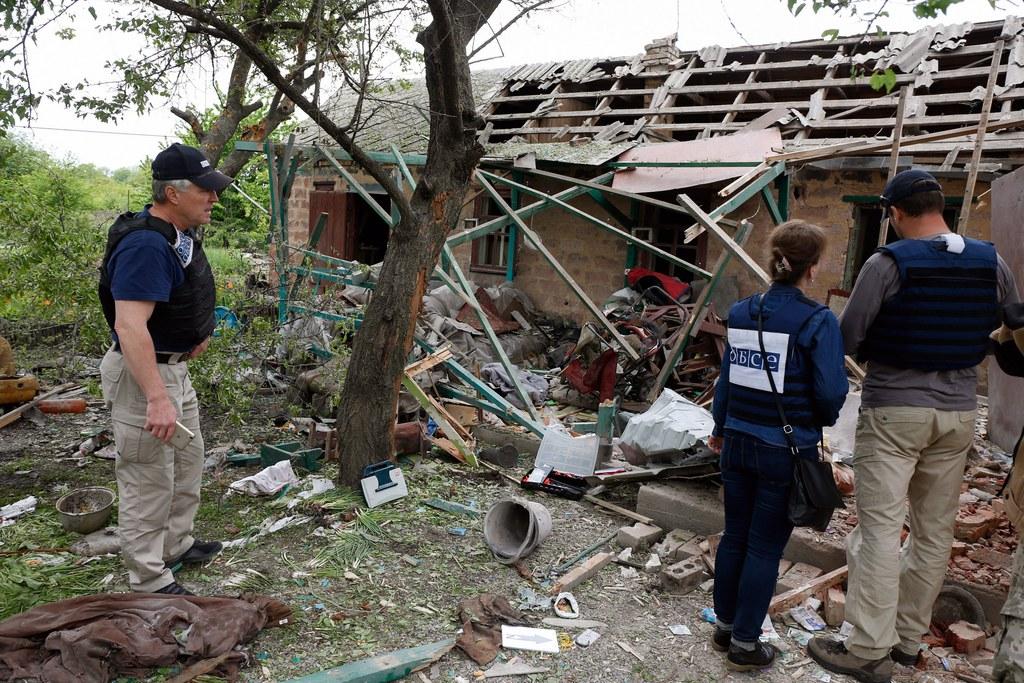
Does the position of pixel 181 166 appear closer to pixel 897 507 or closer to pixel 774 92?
pixel 897 507

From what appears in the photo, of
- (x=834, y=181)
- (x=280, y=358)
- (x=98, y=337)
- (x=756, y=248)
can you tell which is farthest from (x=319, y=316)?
(x=834, y=181)

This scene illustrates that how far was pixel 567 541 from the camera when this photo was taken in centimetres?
443

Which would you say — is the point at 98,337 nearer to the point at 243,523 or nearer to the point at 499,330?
the point at 243,523

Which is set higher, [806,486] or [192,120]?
[192,120]

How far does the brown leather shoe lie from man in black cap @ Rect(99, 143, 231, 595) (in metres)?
2.86

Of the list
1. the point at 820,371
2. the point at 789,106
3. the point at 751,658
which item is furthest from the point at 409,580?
the point at 789,106

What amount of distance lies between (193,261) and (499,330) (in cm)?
657

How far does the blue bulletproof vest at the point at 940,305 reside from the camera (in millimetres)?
2971

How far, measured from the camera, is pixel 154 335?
3365 mm

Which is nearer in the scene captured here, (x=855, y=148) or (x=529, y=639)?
(x=529, y=639)

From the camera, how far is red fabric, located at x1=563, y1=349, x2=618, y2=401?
24.3ft

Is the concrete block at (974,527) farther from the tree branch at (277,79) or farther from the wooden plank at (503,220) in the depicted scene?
the wooden plank at (503,220)

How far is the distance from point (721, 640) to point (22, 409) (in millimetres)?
6257

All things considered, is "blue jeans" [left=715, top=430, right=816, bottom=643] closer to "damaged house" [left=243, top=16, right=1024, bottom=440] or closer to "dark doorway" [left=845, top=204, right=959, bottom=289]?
"damaged house" [left=243, top=16, right=1024, bottom=440]
